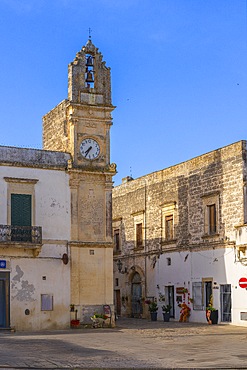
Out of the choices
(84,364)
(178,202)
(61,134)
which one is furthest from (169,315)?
(84,364)

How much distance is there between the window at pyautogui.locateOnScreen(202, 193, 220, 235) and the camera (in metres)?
29.4

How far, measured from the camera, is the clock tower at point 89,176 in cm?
2688

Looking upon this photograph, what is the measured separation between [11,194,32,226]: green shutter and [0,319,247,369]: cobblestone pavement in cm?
428

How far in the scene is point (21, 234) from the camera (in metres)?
25.5

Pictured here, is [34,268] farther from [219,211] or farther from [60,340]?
[219,211]

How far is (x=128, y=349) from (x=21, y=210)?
32.0 ft

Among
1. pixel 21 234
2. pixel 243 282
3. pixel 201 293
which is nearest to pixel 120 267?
pixel 201 293

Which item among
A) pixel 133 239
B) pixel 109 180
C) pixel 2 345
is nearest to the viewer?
pixel 2 345

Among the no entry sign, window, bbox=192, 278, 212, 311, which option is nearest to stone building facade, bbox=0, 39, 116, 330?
window, bbox=192, 278, 212, 311

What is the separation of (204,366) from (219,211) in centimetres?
1540

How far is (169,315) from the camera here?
3183 centimetres

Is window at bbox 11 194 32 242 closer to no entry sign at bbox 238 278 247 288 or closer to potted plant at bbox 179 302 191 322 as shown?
no entry sign at bbox 238 278 247 288

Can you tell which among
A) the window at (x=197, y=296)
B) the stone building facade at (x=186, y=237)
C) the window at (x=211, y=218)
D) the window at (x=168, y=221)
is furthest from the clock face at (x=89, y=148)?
the window at (x=197, y=296)

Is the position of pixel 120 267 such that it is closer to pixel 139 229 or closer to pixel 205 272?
pixel 139 229
